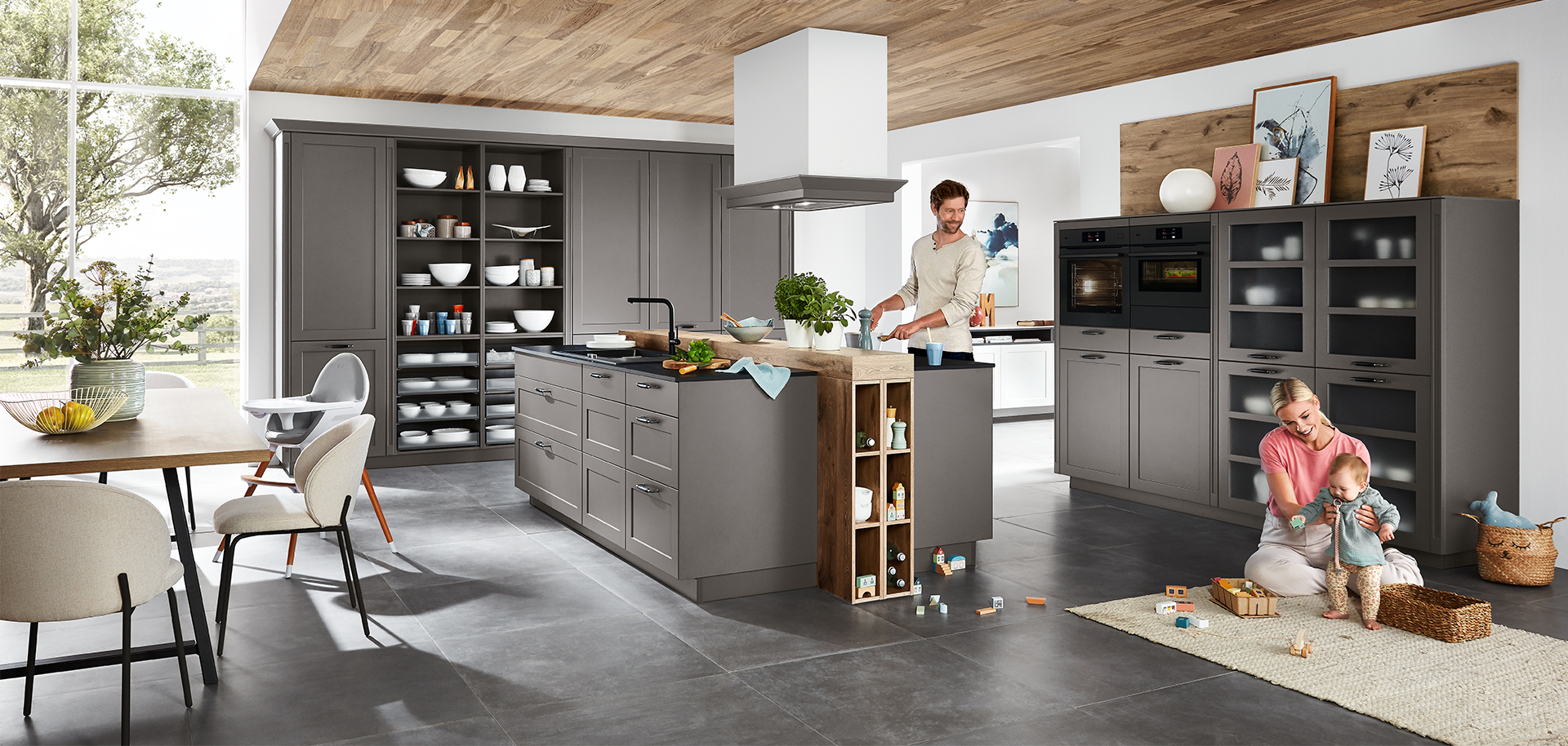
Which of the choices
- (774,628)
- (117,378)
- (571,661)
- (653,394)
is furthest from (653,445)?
(117,378)

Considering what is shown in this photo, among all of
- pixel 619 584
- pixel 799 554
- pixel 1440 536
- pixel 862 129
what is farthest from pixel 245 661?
pixel 1440 536

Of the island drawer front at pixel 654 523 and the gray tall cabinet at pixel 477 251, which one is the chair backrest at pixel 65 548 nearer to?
the island drawer front at pixel 654 523

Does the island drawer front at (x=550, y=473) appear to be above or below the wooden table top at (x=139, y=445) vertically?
below

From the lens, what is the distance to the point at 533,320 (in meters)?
7.42

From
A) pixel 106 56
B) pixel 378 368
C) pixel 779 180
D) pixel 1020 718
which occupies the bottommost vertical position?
pixel 1020 718

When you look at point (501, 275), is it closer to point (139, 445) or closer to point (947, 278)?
point (947, 278)

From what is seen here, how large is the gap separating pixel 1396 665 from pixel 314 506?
3373mm

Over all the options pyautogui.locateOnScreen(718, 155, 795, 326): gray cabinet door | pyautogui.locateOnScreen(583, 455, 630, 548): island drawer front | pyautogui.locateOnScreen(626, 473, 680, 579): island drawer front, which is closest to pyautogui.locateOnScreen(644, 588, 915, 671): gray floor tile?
pyautogui.locateOnScreen(626, 473, 680, 579): island drawer front

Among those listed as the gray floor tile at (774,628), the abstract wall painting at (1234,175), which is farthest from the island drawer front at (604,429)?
the abstract wall painting at (1234,175)

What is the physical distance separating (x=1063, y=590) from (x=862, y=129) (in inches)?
94.5

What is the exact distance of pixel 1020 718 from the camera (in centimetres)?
289

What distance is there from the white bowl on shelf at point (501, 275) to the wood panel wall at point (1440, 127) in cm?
443

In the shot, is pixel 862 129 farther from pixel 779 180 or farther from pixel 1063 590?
pixel 1063 590

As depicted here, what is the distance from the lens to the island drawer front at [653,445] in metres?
4.00
